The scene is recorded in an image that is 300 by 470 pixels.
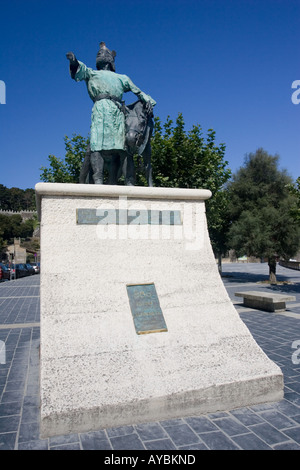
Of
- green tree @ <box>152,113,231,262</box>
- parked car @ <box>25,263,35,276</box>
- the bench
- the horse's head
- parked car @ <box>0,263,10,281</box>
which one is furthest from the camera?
parked car @ <box>25,263,35,276</box>

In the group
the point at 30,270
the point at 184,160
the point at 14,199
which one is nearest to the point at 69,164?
the point at 184,160

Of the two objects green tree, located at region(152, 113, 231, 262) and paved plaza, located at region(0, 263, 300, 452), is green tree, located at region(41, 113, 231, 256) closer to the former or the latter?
green tree, located at region(152, 113, 231, 262)

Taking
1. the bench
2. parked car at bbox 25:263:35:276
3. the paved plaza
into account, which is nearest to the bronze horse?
the paved plaza

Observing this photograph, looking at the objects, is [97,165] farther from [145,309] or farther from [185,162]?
[185,162]

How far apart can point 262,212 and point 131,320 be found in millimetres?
18837

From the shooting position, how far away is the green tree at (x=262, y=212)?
20.2 meters

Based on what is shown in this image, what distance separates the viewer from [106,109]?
4.96 m

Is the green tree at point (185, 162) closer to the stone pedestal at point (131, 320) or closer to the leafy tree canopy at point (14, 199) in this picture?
the stone pedestal at point (131, 320)

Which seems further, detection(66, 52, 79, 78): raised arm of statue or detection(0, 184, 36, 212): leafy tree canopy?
detection(0, 184, 36, 212): leafy tree canopy

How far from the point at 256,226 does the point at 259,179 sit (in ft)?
13.5

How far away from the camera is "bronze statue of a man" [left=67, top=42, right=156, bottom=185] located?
16.2 feet

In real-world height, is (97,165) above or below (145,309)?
above

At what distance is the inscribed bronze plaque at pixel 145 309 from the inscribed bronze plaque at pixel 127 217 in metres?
0.85

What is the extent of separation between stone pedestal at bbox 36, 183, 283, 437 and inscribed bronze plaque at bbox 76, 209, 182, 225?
0.04 feet
